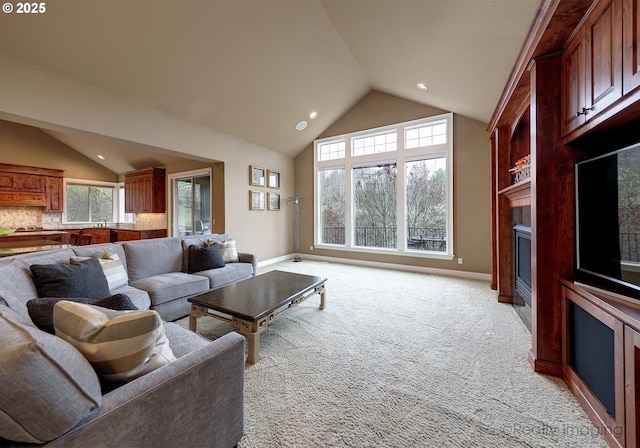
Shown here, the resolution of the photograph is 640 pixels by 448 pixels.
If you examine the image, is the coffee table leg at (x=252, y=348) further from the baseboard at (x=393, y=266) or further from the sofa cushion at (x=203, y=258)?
the baseboard at (x=393, y=266)

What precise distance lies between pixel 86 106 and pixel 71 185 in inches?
208

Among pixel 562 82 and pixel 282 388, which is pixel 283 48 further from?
pixel 282 388

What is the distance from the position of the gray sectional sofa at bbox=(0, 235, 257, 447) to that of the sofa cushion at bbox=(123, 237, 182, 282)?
1.10m

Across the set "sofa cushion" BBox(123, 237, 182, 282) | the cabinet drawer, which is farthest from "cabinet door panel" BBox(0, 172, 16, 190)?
"sofa cushion" BBox(123, 237, 182, 282)

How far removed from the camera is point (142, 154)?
5914 millimetres

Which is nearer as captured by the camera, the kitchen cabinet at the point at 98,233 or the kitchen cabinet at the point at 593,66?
the kitchen cabinet at the point at 593,66

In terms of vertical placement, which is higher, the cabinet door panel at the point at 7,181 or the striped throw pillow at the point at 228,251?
the cabinet door panel at the point at 7,181

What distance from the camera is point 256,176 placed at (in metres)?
5.62

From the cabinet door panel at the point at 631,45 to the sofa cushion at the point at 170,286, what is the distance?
373cm

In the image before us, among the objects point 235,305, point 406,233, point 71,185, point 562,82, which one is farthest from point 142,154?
point 562,82

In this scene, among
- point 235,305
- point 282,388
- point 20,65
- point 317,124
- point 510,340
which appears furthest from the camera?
point 317,124

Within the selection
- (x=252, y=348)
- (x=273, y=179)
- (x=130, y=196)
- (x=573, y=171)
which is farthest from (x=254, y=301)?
(x=130, y=196)

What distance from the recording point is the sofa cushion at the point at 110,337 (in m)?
0.93

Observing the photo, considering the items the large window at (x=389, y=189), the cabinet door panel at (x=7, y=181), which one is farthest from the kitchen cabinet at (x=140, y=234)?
the large window at (x=389, y=189)
